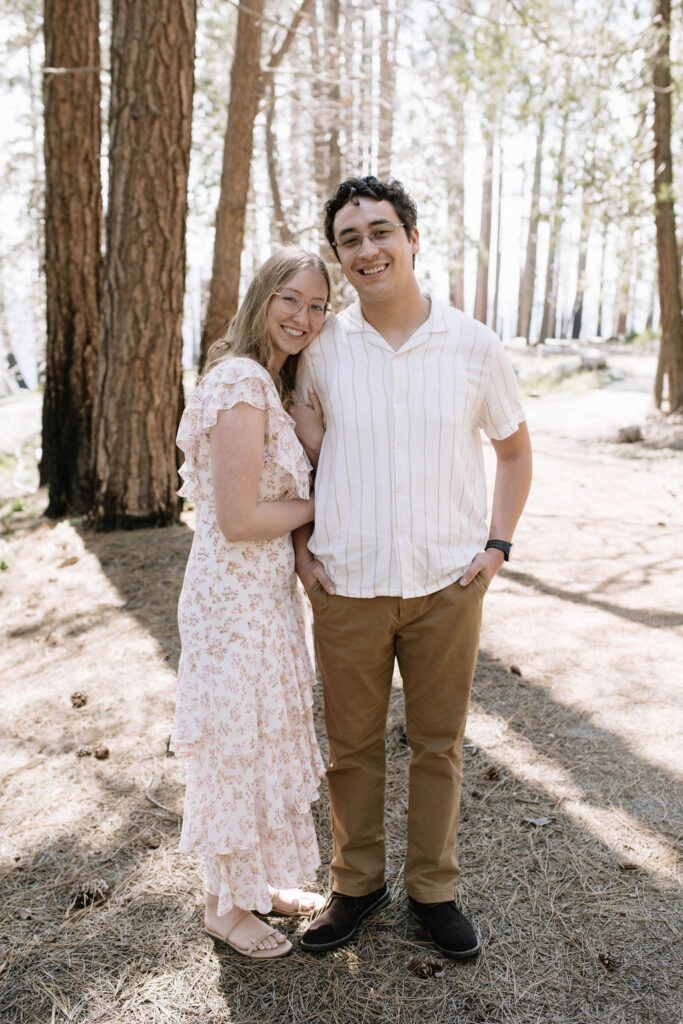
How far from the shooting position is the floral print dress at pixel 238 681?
2223mm

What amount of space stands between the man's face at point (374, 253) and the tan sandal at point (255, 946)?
186cm

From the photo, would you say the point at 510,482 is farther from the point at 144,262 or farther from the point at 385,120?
the point at 385,120

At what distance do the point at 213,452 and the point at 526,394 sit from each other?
1459cm

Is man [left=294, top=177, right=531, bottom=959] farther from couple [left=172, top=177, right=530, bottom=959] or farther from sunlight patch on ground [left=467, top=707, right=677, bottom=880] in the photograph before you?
sunlight patch on ground [left=467, top=707, right=677, bottom=880]

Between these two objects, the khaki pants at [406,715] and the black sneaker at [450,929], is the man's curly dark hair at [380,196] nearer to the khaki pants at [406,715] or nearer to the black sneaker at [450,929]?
the khaki pants at [406,715]

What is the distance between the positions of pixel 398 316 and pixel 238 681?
1.12 meters

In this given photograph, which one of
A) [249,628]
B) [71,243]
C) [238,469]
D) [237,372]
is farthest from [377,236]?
[71,243]

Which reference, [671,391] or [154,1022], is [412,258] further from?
[671,391]

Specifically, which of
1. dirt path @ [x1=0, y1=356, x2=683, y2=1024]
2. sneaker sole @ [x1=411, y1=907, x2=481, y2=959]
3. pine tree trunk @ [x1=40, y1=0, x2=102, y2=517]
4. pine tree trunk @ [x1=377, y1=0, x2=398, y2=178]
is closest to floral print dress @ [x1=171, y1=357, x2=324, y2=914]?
dirt path @ [x1=0, y1=356, x2=683, y2=1024]

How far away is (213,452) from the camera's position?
6.93 feet

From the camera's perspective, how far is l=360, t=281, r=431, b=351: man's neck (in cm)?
222

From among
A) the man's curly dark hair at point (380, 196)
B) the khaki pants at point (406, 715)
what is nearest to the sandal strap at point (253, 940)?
the khaki pants at point (406, 715)

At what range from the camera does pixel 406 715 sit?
2342mm

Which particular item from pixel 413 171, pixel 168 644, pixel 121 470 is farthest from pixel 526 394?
pixel 168 644
